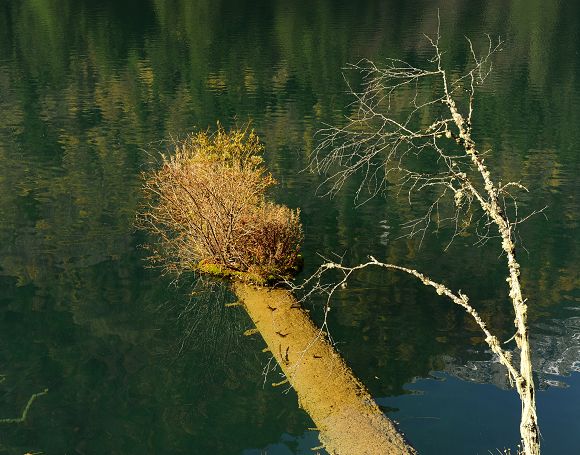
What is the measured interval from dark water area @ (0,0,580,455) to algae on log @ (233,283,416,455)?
498 mm

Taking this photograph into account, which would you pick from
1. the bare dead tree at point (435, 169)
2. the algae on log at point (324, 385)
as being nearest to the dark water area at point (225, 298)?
the algae on log at point (324, 385)

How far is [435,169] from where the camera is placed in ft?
125

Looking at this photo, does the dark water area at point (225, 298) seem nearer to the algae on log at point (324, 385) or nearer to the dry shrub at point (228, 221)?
the algae on log at point (324, 385)

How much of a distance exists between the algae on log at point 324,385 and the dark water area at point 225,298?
498 mm

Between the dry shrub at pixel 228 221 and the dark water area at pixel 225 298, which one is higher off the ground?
the dry shrub at pixel 228 221

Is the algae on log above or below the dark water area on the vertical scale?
above

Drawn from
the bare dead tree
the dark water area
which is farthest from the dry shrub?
the bare dead tree

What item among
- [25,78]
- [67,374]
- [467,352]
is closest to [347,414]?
[467,352]

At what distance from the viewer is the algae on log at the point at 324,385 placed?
14.5 metres

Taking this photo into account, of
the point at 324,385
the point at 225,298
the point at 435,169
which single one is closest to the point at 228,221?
the point at 225,298

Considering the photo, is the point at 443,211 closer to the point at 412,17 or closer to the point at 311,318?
the point at 311,318

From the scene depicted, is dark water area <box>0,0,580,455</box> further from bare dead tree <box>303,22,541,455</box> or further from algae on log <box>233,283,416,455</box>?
bare dead tree <box>303,22,541,455</box>

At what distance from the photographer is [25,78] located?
59375mm

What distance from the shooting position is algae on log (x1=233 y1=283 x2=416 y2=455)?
14.5 metres
